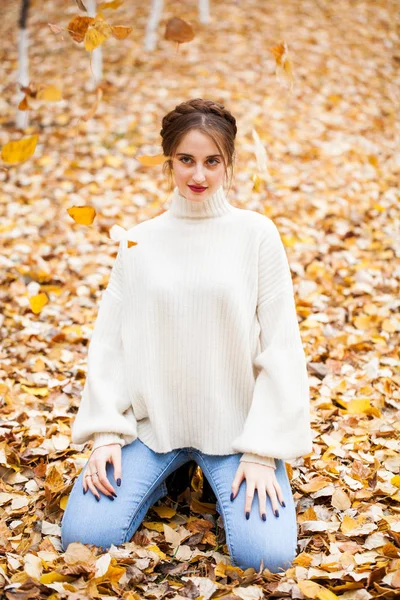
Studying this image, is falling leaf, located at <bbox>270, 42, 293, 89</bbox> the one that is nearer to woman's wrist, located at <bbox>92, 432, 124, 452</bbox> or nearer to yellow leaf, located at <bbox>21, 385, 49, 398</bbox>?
woman's wrist, located at <bbox>92, 432, 124, 452</bbox>

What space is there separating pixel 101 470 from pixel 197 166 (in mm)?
1013

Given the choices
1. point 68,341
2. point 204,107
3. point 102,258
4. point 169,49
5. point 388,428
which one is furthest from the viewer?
point 169,49

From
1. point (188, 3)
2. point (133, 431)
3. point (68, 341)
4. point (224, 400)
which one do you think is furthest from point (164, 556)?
point (188, 3)

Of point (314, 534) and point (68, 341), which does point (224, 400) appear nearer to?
point (314, 534)

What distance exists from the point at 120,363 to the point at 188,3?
8.51 m

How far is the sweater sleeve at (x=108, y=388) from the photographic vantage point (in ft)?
6.46

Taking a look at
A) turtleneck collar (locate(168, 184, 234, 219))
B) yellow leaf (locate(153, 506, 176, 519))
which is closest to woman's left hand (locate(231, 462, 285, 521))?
yellow leaf (locate(153, 506, 176, 519))

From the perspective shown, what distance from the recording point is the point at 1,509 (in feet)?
7.02

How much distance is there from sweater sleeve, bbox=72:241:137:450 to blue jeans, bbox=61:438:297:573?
10 centimetres

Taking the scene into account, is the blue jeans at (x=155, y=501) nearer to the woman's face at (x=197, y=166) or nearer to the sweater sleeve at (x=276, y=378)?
the sweater sleeve at (x=276, y=378)

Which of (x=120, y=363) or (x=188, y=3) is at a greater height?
(x=188, y=3)

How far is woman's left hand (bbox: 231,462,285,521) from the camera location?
5.92ft

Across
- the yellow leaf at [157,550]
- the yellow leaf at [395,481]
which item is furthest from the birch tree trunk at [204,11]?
the yellow leaf at [157,550]

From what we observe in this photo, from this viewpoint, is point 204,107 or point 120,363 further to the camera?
point 120,363
